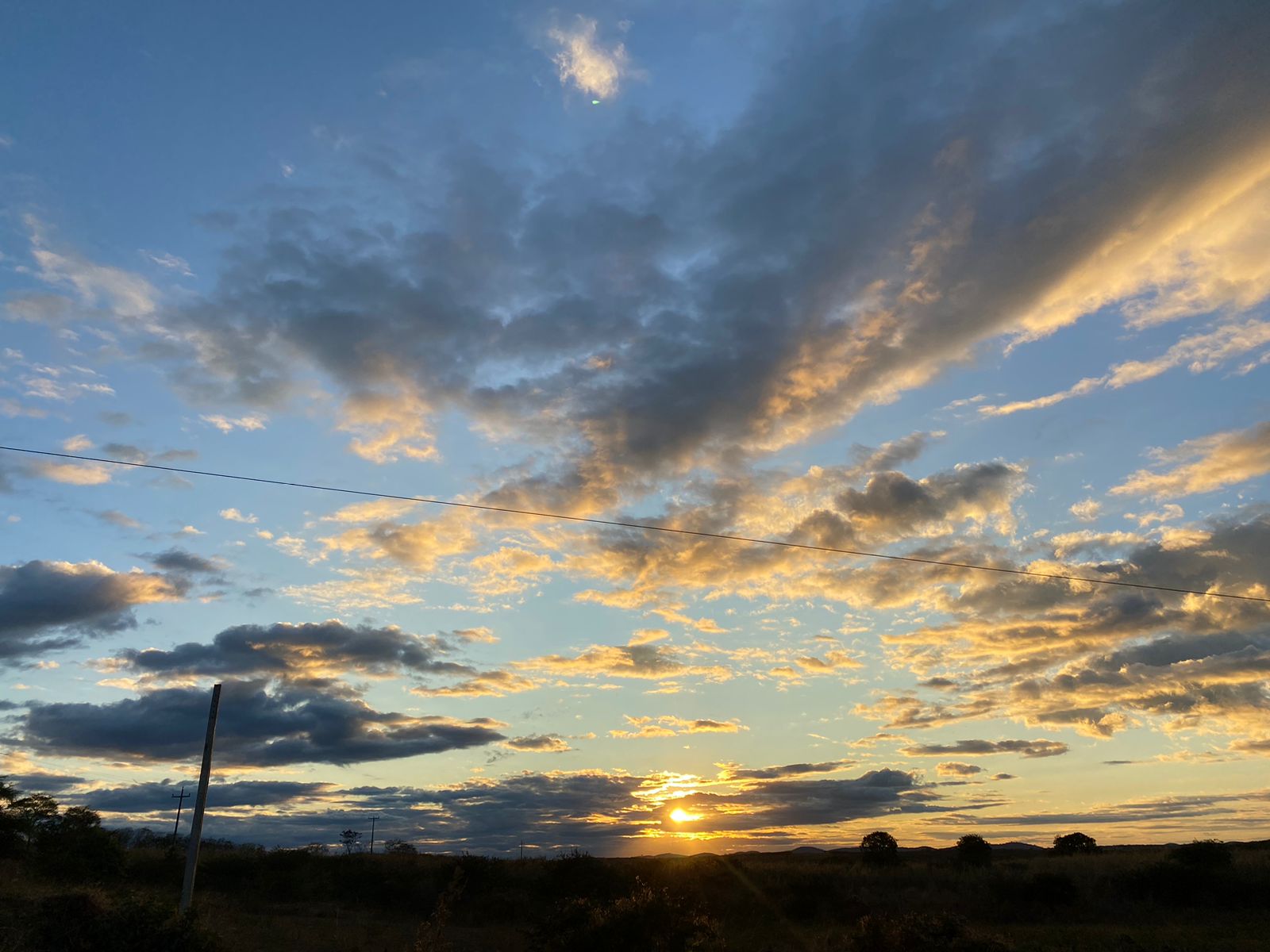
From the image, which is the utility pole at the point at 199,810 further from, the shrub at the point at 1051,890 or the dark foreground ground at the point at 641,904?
the shrub at the point at 1051,890

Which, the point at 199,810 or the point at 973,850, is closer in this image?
the point at 199,810

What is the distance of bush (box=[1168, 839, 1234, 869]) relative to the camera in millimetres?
42481

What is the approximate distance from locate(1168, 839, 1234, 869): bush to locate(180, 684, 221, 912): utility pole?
1769 inches

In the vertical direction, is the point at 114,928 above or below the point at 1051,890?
above

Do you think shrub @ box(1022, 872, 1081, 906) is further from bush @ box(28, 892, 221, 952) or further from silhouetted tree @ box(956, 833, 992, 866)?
bush @ box(28, 892, 221, 952)

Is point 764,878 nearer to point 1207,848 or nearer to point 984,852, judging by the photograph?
point 984,852

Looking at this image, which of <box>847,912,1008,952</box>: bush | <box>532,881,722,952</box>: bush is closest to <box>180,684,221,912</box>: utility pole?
<box>532,881,722,952</box>: bush

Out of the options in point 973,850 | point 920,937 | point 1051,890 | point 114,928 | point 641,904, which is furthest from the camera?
point 973,850

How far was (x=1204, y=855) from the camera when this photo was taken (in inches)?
1719

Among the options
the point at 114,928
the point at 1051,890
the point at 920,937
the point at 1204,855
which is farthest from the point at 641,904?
the point at 1204,855

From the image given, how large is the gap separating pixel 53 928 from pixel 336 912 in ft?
93.5

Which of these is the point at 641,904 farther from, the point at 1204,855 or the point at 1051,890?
the point at 1204,855

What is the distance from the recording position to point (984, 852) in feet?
175

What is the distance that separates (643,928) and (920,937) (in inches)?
268
